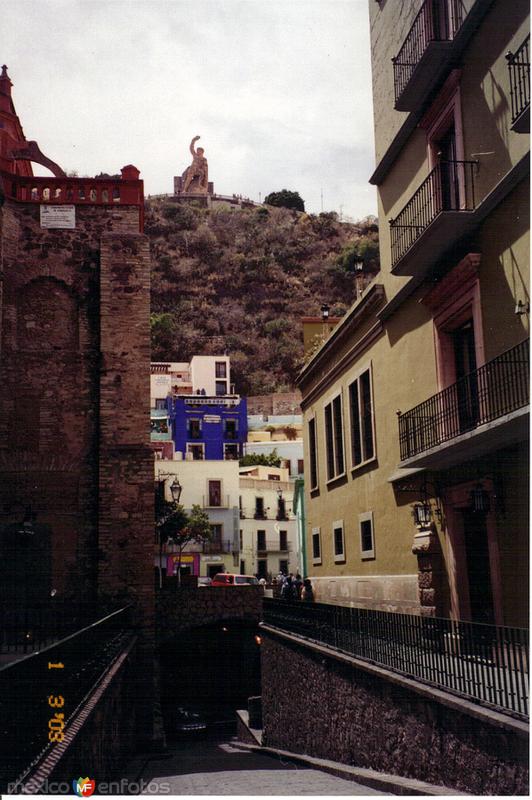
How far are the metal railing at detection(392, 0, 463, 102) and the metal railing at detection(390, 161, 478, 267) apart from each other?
5.80ft

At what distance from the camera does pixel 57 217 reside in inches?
755

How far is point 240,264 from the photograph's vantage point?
306 ft

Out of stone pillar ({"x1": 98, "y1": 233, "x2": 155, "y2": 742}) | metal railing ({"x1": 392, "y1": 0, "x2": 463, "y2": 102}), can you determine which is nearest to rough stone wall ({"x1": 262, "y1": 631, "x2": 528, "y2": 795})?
stone pillar ({"x1": 98, "y1": 233, "x2": 155, "y2": 742})

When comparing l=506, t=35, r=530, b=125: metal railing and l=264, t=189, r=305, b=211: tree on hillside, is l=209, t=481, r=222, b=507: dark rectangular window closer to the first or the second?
l=506, t=35, r=530, b=125: metal railing

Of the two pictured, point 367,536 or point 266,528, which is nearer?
point 367,536

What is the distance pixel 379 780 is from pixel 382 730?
2.70 feet

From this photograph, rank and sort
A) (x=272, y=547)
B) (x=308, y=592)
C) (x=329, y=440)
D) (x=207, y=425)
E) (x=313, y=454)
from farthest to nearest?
(x=207, y=425), (x=272, y=547), (x=313, y=454), (x=329, y=440), (x=308, y=592)

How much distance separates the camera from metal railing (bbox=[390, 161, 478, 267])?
502 inches

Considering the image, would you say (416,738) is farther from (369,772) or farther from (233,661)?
(233,661)

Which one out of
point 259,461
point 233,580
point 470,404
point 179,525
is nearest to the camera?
point 470,404

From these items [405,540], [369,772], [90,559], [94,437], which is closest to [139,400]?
[94,437]

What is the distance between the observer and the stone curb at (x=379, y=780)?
8.17 meters

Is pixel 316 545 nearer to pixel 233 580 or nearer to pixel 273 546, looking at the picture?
pixel 233 580

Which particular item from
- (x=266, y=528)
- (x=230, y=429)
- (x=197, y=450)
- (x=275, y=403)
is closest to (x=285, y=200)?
(x=275, y=403)
